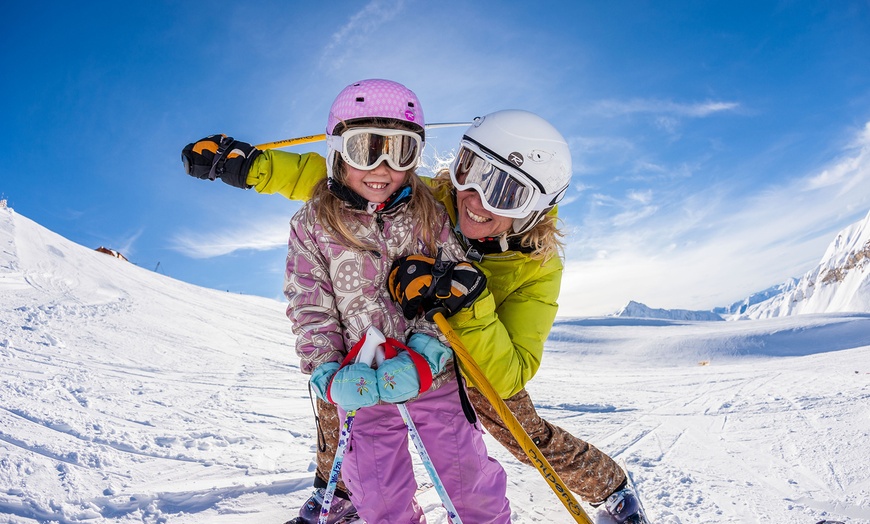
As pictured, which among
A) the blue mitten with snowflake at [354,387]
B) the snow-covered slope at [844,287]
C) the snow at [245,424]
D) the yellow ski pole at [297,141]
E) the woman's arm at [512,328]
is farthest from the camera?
the snow-covered slope at [844,287]

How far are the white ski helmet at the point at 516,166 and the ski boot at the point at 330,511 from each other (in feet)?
6.39

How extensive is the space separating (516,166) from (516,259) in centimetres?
54

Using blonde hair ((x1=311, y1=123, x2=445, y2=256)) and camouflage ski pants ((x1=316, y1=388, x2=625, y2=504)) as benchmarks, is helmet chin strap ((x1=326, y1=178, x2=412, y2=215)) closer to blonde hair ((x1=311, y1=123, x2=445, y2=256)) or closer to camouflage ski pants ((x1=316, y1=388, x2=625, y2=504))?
blonde hair ((x1=311, y1=123, x2=445, y2=256))

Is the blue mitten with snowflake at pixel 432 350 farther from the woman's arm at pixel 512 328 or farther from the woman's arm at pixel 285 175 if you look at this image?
the woman's arm at pixel 285 175

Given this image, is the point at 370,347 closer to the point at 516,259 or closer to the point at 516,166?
the point at 516,259

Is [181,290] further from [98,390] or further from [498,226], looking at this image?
[498,226]

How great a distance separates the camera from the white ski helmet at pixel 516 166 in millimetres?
2877

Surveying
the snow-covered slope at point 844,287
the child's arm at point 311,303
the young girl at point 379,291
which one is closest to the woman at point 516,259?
the young girl at point 379,291

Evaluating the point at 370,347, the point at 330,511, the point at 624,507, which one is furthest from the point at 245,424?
the point at 624,507

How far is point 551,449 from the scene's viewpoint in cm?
315

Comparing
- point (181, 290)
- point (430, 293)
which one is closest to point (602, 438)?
point (430, 293)

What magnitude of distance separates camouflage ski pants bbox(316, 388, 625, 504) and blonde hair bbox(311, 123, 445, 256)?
105 cm

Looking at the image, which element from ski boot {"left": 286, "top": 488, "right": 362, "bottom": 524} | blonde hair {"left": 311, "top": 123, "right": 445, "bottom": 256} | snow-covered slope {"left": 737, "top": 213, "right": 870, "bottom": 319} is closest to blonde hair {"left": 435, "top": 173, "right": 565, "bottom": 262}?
blonde hair {"left": 311, "top": 123, "right": 445, "bottom": 256}

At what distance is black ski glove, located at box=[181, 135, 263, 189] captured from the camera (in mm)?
3379
